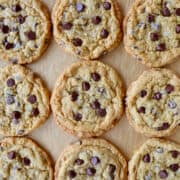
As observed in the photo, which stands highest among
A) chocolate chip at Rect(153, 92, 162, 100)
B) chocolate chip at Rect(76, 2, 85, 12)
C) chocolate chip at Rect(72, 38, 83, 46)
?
chocolate chip at Rect(76, 2, 85, 12)

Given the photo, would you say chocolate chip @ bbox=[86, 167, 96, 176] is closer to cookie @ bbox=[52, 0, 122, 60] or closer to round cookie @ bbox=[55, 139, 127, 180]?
round cookie @ bbox=[55, 139, 127, 180]

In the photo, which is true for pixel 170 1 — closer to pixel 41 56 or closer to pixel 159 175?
pixel 41 56

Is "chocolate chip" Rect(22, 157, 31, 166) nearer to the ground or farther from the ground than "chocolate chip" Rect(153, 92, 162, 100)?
nearer to the ground

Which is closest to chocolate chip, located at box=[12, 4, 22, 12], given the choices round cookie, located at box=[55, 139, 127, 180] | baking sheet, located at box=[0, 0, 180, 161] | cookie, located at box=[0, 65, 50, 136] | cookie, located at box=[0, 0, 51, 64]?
cookie, located at box=[0, 0, 51, 64]

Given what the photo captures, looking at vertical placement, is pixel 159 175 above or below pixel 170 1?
below

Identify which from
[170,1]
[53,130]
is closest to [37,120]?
[53,130]
